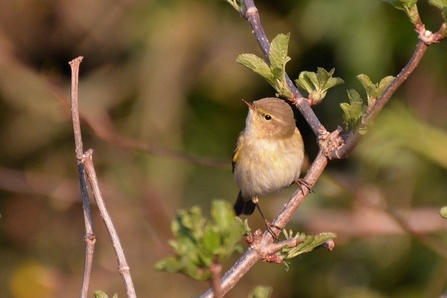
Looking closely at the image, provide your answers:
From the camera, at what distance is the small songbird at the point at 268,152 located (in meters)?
4.18

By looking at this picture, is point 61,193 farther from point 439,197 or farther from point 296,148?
point 439,197

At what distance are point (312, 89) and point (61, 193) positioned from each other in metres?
3.82

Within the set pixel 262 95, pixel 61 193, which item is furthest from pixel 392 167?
pixel 61 193

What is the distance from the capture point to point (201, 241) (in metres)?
1.57

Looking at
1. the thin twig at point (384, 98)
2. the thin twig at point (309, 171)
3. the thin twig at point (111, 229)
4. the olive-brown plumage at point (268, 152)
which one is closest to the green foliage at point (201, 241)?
the thin twig at point (309, 171)

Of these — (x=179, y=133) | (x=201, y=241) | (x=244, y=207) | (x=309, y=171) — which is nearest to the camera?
(x=201, y=241)

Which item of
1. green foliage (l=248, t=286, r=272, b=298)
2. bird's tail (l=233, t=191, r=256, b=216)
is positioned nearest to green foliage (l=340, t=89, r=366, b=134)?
green foliage (l=248, t=286, r=272, b=298)

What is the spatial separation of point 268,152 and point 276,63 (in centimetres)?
199

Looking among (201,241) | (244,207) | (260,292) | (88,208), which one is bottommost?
(260,292)

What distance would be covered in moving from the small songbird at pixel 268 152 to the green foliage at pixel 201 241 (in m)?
2.55

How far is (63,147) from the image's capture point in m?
7.09

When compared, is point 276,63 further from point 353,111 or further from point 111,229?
point 111,229

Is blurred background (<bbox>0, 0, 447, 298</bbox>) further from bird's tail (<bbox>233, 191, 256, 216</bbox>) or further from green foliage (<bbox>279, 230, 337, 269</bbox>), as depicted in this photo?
green foliage (<bbox>279, 230, 337, 269</bbox>)

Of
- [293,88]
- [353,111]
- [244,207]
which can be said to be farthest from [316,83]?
[244,207]
